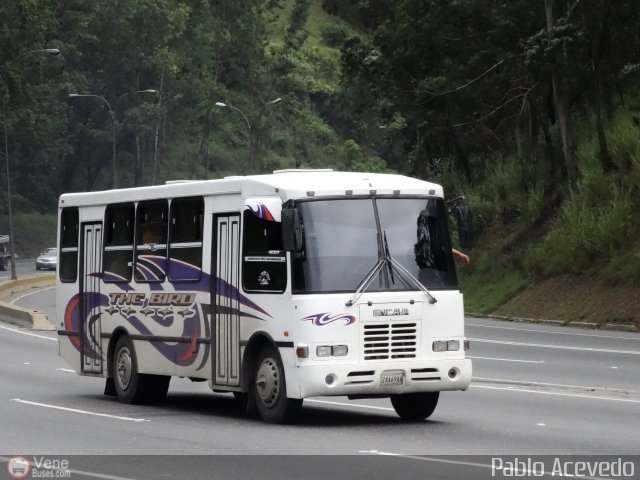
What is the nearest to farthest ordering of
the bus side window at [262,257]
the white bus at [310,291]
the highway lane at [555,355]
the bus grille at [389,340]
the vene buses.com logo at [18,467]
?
1. the vene buses.com logo at [18,467]
2. the white bus at [310,291]
3. the bus grille at [389,340]
4. the bus side window at [262,257]
5. the highway lane at [555,355]

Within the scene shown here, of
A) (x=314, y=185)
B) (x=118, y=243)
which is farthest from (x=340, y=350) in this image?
(x=118, y=243)

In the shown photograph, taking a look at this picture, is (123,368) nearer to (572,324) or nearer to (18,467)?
(18,467)

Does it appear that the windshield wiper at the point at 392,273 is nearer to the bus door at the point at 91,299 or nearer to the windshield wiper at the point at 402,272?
the windshield wiper at the point at 402,272

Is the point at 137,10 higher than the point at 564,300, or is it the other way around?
the point at 137,10

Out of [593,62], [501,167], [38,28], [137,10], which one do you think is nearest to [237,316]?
[593,62]

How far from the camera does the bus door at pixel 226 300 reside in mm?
17031

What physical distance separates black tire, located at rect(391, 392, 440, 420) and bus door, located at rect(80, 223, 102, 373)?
4.93 m

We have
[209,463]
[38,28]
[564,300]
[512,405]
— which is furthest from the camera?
[38,28]

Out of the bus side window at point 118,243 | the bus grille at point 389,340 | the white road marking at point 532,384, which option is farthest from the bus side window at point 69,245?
the bus grille at point 389,340

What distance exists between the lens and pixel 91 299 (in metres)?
20.6

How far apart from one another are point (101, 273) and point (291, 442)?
669 centimetres

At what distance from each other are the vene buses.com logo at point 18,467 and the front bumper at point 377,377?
3518mm

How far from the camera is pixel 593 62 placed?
43.9 m

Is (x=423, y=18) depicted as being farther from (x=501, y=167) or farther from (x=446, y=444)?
(x=446, y=444)
